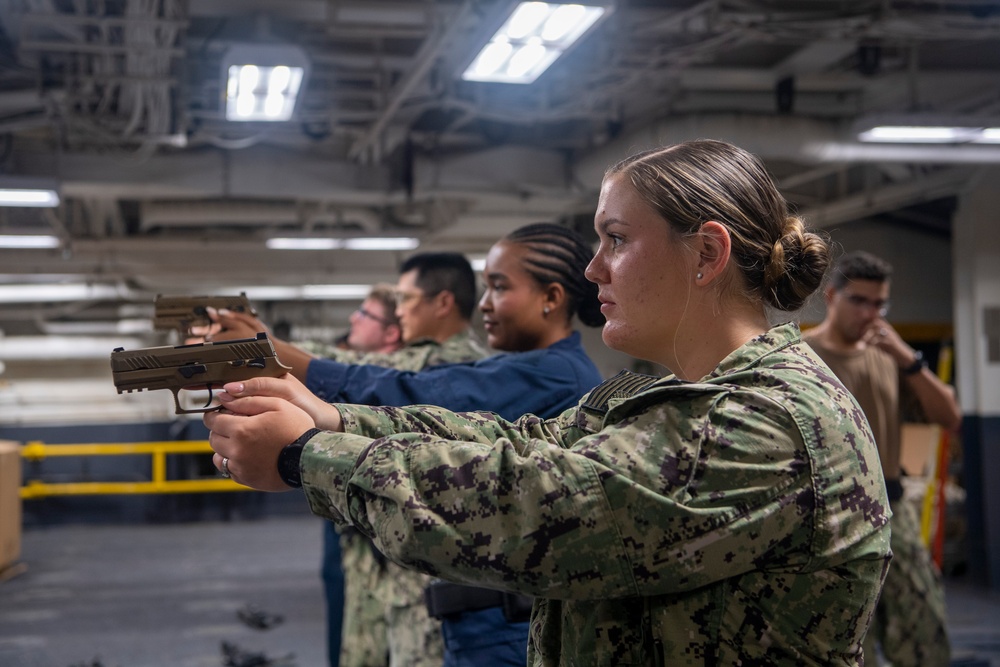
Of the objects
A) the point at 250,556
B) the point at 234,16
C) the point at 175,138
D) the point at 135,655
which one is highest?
the point at 234,16

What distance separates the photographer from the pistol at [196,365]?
1319mm

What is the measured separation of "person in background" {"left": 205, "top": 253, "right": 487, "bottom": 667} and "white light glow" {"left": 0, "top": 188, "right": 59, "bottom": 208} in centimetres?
342

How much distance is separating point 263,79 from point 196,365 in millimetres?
3385

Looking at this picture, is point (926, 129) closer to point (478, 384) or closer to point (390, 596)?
point (390, 596)

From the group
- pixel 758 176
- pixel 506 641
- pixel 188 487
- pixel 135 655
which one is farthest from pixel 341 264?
pixel 758 176

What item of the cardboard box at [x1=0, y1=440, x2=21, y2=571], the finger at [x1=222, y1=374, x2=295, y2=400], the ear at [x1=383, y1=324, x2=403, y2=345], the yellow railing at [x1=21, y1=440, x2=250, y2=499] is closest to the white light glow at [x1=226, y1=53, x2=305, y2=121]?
the ear at [x1=383, y1=324, x2=403, y2=345]

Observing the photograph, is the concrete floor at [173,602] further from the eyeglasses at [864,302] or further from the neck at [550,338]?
the neck at [550,338]

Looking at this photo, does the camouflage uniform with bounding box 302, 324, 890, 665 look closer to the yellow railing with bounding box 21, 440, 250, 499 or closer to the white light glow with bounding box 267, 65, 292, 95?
the white light glow with bounding box 267, 65, 292, 95

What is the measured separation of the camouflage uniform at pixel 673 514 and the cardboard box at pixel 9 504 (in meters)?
8.35

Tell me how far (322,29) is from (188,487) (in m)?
7.48

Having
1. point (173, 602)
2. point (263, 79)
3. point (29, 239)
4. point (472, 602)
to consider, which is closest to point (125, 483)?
point (29, 239)

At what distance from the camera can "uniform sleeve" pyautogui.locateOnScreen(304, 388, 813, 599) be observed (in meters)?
0.95

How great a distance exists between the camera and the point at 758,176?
4.01 ft

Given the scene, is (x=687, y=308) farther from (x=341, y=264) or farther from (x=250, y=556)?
(x=341, y=264)
